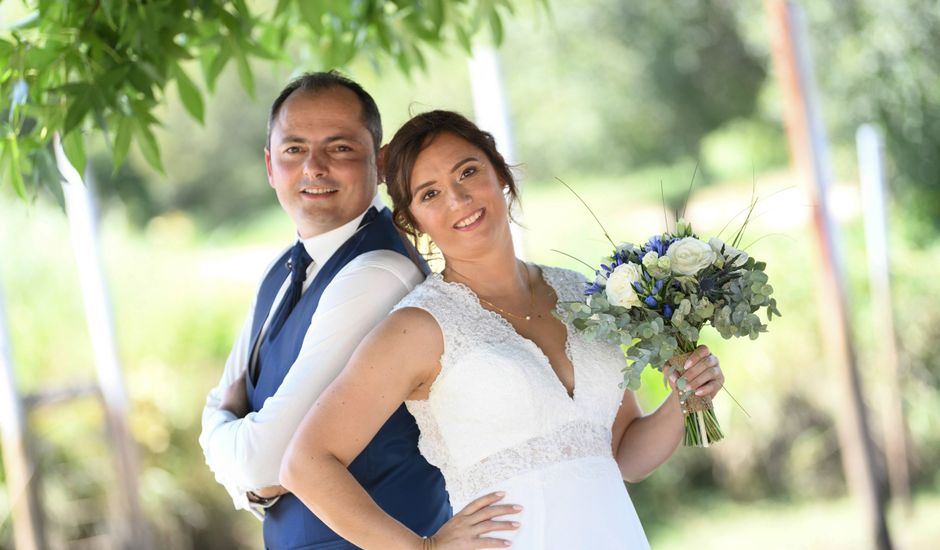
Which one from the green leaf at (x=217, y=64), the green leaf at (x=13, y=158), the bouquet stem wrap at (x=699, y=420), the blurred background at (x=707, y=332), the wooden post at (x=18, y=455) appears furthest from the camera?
the blurred background at (x=707, y=332)

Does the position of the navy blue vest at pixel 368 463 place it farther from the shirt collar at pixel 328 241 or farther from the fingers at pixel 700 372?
the fingers at pixel 700 372

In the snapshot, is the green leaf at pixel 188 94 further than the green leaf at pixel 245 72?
No

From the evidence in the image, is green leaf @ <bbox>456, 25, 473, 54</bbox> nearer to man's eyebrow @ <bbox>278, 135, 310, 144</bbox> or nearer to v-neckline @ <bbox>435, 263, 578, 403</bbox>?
man's eyebrow @ <bbox>278, 135, 310, 144</bbox>

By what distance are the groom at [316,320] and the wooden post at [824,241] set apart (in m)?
5.29

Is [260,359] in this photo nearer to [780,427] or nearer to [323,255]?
[323,255]

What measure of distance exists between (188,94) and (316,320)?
928 millimetres

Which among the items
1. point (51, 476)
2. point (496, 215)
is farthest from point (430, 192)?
point (51, 476)

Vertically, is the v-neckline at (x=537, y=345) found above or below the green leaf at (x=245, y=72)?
below

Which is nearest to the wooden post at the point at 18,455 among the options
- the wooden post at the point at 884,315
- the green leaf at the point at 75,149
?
the green leaf at the point at 75,149

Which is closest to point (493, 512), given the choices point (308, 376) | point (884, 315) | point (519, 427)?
point (519, 427)

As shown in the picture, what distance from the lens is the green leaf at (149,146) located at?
319cm

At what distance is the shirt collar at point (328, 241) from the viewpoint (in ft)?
9.45

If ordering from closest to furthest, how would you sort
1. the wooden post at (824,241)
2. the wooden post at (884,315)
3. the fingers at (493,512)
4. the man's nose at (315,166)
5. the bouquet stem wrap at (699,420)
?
the fingers at (493,512)
the bouquet stem wrap at (699,420)
the man's nose at (315,166)
the wooden post at (824,241)
the wooden post at (884,315)

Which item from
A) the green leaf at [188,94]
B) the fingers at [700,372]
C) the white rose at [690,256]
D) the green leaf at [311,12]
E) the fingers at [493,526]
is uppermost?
the green leaf at [311,12]
